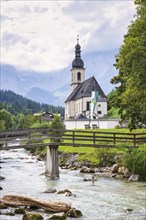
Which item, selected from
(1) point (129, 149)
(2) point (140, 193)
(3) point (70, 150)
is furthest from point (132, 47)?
(3) point (70, 150)

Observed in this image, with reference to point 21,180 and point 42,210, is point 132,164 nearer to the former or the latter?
point 21,180

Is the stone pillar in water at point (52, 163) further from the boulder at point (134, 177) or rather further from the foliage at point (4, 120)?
the foliage at point (4, 120)

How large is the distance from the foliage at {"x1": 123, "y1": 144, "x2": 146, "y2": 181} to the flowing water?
6.38 ft

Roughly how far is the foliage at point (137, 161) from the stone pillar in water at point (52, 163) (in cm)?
590

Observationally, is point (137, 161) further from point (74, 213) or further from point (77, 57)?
point (77, 57)

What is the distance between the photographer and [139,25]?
97.9ft

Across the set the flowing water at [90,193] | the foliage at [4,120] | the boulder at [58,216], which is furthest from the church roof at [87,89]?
the boulder at [58,216]

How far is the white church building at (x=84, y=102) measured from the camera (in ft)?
303

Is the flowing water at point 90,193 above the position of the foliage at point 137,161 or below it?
below

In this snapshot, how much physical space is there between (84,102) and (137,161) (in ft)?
266

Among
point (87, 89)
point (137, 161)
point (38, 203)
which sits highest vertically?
point (87, 89)

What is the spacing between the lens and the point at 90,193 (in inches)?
1124

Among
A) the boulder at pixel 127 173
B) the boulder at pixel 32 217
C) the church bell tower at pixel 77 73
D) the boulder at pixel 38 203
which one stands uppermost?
the church bell tower at pixel 77 73

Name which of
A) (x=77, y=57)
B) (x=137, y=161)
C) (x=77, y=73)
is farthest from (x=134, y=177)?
(x=77, y=57)
